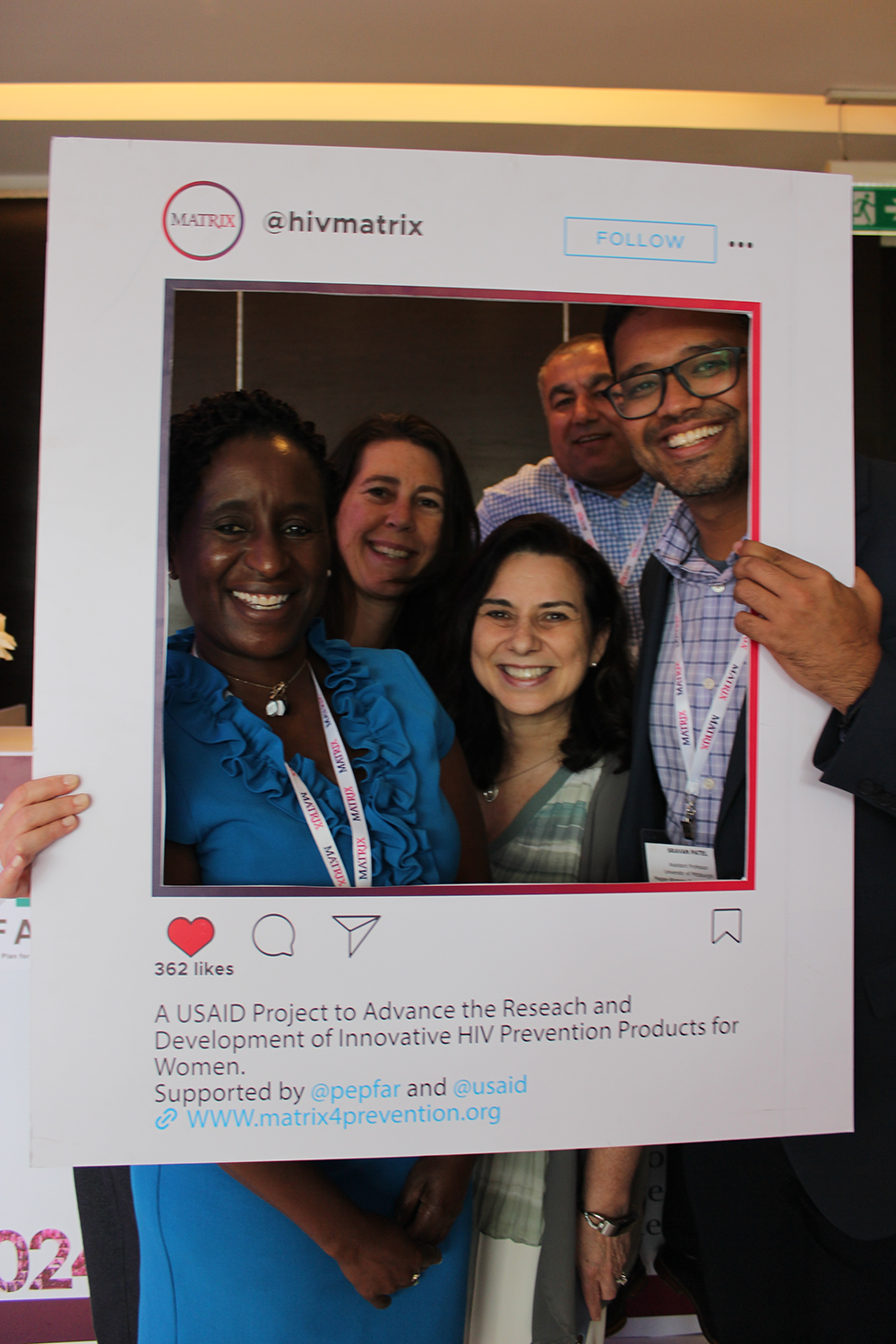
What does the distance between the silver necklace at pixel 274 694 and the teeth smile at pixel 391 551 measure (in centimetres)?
23

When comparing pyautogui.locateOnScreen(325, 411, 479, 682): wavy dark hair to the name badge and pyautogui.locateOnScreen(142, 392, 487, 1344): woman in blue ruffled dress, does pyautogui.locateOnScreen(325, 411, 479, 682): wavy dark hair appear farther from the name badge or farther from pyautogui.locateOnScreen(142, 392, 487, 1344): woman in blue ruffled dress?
the name badge

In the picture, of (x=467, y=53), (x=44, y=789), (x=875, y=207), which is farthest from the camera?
(x=875, y=207)

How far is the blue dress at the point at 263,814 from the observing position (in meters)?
1.20

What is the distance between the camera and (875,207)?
156 inches

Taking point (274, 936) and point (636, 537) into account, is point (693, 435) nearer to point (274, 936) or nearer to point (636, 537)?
point (636, 537)

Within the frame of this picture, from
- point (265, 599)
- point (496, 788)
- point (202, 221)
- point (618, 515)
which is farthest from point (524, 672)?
point (202, 221)

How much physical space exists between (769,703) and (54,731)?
3.43 ft

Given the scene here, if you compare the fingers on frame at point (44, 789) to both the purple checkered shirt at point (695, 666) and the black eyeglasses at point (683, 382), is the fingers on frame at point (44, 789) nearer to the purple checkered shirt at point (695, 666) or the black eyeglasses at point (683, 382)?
the purple checkered shirt at point (695, 666)

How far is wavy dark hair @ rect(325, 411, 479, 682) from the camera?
1221mm

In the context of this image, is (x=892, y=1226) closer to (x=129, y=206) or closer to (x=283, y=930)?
(x=283, y=930)

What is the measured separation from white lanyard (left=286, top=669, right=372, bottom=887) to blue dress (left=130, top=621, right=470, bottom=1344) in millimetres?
11

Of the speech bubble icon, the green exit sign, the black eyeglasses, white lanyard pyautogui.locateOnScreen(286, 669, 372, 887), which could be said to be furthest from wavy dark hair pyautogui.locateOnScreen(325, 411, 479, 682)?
the green exit sign

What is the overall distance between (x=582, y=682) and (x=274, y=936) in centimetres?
60

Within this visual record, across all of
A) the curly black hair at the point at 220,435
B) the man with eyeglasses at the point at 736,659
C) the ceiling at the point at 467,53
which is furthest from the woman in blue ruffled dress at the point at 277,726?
the ceiling at the point at 467,53
